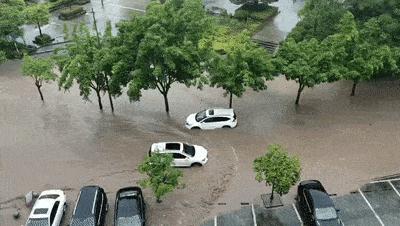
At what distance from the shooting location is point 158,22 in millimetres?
28000

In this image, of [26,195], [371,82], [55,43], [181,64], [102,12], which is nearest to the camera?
[26,195]

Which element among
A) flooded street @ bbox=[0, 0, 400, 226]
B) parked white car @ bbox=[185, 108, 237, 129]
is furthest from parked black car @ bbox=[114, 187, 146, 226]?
parked white car @ bbox=[185, 108, 237, 129]

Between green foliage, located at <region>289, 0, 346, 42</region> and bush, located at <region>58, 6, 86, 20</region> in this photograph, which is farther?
bush, located at <region>58, 6, 86, 20</region>

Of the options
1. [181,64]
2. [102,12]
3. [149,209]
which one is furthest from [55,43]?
[149,209]

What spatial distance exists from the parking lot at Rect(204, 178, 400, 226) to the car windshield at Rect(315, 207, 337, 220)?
115 centimetres

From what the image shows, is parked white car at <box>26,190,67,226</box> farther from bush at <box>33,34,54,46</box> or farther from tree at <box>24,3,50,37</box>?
bush at <box>33,34,54,46</box>

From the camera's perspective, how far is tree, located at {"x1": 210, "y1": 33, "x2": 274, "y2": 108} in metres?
28.0

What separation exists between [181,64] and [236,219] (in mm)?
9394

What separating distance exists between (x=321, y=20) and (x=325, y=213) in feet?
52.8

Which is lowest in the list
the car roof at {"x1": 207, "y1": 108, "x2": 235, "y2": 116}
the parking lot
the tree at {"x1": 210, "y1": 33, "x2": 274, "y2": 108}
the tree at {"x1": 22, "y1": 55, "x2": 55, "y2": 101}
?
the parking lot

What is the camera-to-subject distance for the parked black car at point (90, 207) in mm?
21922

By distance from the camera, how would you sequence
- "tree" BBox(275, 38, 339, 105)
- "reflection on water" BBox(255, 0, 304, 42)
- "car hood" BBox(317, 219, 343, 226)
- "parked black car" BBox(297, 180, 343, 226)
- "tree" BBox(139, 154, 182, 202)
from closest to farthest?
1. "car hood" BBox(317, 219, 343, 226)
2. "parked black car" BBox(297, 180, 343, 226)
3. "tree" BBox(139, 154, 182, 202)
4. "tree" BBox(275, 38, 339, 105)
5. "reflection on water" BBox(255, 0, 304, 42)

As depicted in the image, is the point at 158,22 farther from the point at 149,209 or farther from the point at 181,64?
the point at 149,209

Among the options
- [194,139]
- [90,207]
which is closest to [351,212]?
[194,139]
